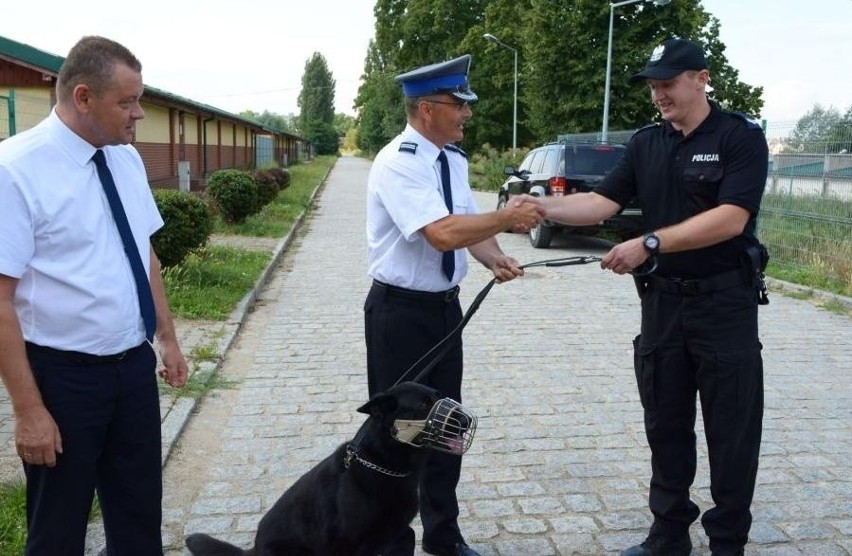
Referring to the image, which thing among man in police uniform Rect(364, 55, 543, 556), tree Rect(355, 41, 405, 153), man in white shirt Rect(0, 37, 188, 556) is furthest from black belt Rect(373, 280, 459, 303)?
tree Rect(355, 41, 405, 153)

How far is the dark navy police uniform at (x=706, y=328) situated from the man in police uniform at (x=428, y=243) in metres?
0.65

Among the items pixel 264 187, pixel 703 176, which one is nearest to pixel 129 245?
pixel 703 176

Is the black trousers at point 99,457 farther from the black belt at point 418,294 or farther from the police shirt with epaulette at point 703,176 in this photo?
the police shirt with epaulette at point 703,176

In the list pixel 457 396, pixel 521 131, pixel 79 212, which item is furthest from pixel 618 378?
pixel 521 131

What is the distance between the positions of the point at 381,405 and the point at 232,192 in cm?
1399

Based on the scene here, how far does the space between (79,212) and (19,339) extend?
0.44 meters

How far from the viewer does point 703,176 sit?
3.30 m

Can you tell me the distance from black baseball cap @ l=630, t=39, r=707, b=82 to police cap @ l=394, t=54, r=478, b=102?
801 millimetres

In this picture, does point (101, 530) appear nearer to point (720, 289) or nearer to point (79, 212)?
point (79, 212)

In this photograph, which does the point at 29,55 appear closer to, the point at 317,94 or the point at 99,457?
the point at 99,457

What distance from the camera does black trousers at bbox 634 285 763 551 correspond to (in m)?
3.37

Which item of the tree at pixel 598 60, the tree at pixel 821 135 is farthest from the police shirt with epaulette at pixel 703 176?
the tree at pixel 598 60

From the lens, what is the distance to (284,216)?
65.7 ft

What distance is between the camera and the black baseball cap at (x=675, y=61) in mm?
3289
